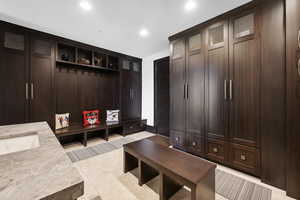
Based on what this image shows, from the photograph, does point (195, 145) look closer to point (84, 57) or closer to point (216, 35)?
point (216, 35)

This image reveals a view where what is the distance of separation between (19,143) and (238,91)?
→ 2.88 m

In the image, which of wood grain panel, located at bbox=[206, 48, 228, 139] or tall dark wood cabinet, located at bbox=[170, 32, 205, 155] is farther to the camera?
tall dark wood cabinet, located at bbox=[170, 32, 205, 155]

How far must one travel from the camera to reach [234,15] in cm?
204

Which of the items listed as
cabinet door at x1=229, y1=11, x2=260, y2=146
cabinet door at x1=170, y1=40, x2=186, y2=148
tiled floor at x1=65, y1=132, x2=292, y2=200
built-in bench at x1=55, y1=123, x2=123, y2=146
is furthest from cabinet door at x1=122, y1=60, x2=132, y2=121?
cabinet door at x1=229, y1=11, x2=260, y2=146

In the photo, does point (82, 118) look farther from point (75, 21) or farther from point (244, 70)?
point (244, 70)

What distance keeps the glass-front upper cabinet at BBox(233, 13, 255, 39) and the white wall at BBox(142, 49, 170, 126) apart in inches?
88.6

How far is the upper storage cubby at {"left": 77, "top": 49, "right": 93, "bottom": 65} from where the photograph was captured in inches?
132

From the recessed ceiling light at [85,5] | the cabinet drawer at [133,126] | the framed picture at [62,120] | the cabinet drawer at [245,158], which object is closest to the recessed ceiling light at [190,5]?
the recessed ceiling light at [85,5]

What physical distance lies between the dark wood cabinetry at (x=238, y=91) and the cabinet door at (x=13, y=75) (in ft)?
10.5

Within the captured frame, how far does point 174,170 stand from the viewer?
1320mm

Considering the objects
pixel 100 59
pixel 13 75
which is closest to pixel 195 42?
pixel 100 59

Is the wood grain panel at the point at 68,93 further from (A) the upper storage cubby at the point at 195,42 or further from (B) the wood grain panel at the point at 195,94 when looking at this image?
(A) the upper storage cubby at the point at 195,42

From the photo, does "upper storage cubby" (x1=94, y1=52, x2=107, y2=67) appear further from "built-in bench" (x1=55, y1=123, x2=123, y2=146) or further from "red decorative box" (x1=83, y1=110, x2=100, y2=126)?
"built-in bench" (x1=55, y1=123, x2=123, y2=146)

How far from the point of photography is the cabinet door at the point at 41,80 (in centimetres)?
259
